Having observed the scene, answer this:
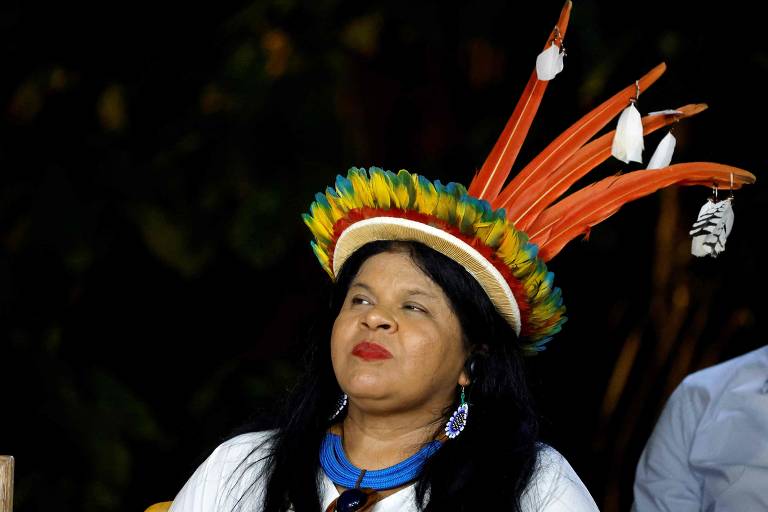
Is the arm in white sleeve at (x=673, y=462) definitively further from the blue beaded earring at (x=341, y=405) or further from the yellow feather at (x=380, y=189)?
the yellow feather at (x=380, y=189)

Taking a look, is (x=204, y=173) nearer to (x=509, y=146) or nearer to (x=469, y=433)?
(x=509, y=146)

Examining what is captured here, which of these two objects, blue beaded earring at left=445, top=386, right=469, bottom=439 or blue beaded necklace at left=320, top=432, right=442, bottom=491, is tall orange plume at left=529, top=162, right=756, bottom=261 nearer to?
blue beaded earring at left=445, top=386, right=469, bottom=439

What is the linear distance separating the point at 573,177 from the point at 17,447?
2252mm

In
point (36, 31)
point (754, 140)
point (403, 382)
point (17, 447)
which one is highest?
point (36, 31)

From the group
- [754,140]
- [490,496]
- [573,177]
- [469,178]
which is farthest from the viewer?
[469,178]

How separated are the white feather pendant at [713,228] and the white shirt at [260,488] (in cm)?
48

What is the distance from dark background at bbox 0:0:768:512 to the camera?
11.8 ft

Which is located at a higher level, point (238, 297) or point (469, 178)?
point (469, 178)

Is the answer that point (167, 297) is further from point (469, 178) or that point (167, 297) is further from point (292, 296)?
point (469, 178)

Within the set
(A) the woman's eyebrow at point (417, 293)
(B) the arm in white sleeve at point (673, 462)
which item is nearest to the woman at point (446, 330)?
(A) the woman's eyebrow at point (417, 293)

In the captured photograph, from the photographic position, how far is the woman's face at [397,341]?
80.3 inches

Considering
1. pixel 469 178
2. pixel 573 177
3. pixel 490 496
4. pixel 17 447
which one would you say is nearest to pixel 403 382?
pixel 490 496

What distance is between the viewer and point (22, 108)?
363 centimetres

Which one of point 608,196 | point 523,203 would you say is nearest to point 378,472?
point 523,203
